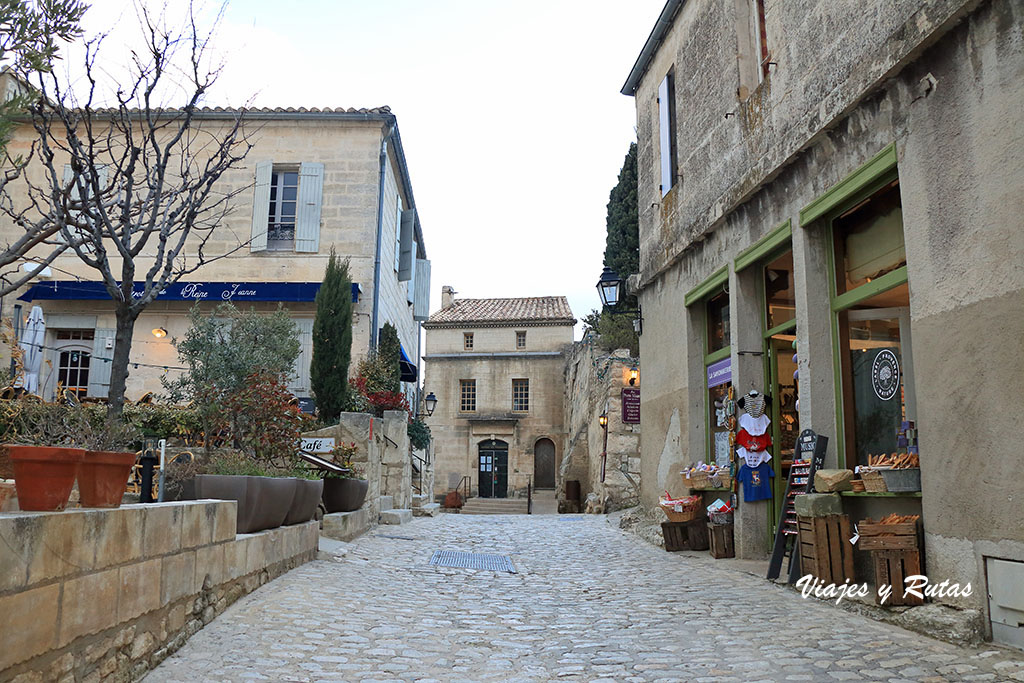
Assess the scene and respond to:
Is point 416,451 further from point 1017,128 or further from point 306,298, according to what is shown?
point 1017,128

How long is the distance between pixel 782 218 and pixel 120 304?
5.61 m

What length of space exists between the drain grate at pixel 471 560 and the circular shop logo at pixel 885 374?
3.61m

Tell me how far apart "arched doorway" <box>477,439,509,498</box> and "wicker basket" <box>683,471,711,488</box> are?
2513 cm

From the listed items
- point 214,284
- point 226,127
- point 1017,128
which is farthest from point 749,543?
point 226,127

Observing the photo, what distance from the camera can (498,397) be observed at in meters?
34.6

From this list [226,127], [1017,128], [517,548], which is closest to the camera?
[1017,128]

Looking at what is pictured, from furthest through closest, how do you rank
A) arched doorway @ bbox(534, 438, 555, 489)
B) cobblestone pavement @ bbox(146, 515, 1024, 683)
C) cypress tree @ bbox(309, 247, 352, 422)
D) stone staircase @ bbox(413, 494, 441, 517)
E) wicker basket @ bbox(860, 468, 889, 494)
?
arched doorway @ bbox(534, 438, 555, 489) → stone staircase @ bbox(413, 494, 441, 517) → cypress tree @ bbox(309, 247, 352, 422) → wicker basket @ bbox(860, 468, 889, 494) → cobblestone pavement @ bbox(146, 515, 1024, 683)

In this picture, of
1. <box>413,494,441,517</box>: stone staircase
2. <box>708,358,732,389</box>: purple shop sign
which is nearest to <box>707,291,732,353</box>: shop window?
<box>708,358,732,389</box>: purple shop sign

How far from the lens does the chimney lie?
127ft

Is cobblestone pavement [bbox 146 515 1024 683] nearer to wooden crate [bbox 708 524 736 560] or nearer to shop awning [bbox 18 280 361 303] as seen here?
wooden crate [bbox 708 524 736 560]

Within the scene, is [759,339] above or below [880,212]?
below

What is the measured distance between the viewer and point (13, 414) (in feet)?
24.0

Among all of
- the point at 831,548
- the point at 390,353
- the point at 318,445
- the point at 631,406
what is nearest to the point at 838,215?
the point at 831,548

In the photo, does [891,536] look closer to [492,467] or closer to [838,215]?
[838,215]
